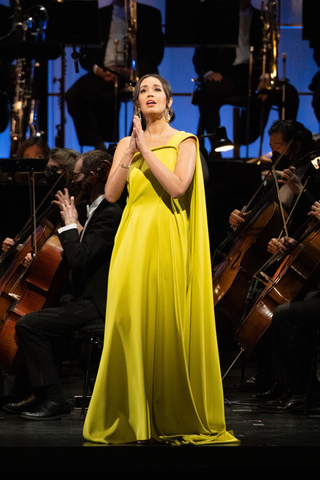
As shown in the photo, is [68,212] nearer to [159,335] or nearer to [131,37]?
[159,335]

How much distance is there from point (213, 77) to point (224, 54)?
0.37m

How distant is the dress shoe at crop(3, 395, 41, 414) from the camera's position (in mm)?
3674

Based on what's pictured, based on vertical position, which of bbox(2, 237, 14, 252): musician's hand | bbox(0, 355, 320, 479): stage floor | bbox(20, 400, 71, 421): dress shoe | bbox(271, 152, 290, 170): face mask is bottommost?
bbox(20, 400, 71, 421): dress shoe

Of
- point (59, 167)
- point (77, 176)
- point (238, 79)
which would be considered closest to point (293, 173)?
point (77, 176)

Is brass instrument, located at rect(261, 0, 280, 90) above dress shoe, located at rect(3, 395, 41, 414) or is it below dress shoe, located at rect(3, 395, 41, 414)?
above

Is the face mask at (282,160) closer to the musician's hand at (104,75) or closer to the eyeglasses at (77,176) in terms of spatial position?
A: the eyeglasses at (77,176)

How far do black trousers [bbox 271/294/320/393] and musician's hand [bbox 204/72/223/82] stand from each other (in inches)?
146

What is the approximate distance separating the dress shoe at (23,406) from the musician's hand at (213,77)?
162 inches

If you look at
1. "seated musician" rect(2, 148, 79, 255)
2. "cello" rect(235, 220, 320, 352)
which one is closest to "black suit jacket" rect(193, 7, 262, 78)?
"seated musician" rect(2, 148, 79, 255)

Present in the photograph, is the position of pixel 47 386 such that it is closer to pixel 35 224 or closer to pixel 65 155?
pixel 35 224

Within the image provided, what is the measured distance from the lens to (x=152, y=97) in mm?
2947

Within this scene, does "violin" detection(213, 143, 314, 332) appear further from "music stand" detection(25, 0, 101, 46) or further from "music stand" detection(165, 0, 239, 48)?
"music stand" detection(25, 0, 101, 46)

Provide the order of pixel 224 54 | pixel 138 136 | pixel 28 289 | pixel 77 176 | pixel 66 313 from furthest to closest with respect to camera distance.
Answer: pixel 224 54 < pixel 77 176 < pixel 28 289 < pixel 66 313 < pixel 138 136

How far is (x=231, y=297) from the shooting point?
426 cm
